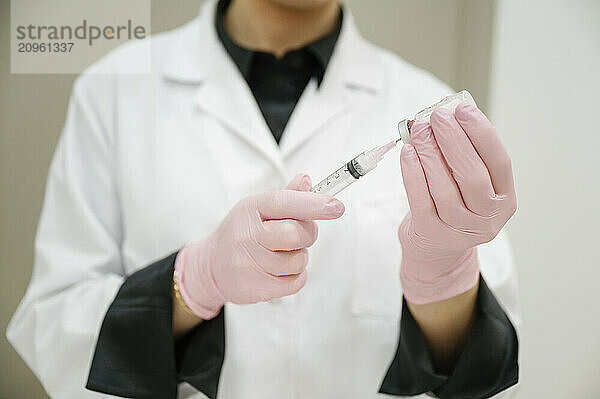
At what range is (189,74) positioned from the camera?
71 centimetres

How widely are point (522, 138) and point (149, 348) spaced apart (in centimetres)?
52

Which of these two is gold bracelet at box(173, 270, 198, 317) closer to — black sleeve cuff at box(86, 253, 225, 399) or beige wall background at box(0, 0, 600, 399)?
black sleeve cuff at box(86, 253, 225, 399)

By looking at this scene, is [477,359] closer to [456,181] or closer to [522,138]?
[456,181]

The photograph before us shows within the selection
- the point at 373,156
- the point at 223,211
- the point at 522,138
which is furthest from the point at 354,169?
the point at 522,138

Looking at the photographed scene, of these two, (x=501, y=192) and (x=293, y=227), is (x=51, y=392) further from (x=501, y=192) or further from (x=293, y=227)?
(x=501, y=192)

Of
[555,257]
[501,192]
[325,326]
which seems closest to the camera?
Result: [501,192]

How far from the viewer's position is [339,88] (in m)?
0.70

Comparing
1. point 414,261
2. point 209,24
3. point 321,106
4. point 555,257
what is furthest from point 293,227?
point 555,257

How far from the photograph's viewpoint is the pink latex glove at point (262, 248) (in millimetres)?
491

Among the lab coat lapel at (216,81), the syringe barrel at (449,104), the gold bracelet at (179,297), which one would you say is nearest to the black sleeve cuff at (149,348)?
the gold bracelet at (179,297)

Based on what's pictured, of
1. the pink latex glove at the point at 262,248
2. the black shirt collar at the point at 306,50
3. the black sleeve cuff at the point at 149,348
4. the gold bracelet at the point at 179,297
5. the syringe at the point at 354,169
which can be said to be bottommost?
the black sleeve cuff at the point at 149,348

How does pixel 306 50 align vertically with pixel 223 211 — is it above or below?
above

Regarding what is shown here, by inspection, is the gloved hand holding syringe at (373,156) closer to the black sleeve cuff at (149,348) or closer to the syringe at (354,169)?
the syringe at (354,169)

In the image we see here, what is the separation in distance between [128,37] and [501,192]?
1.58 ft
